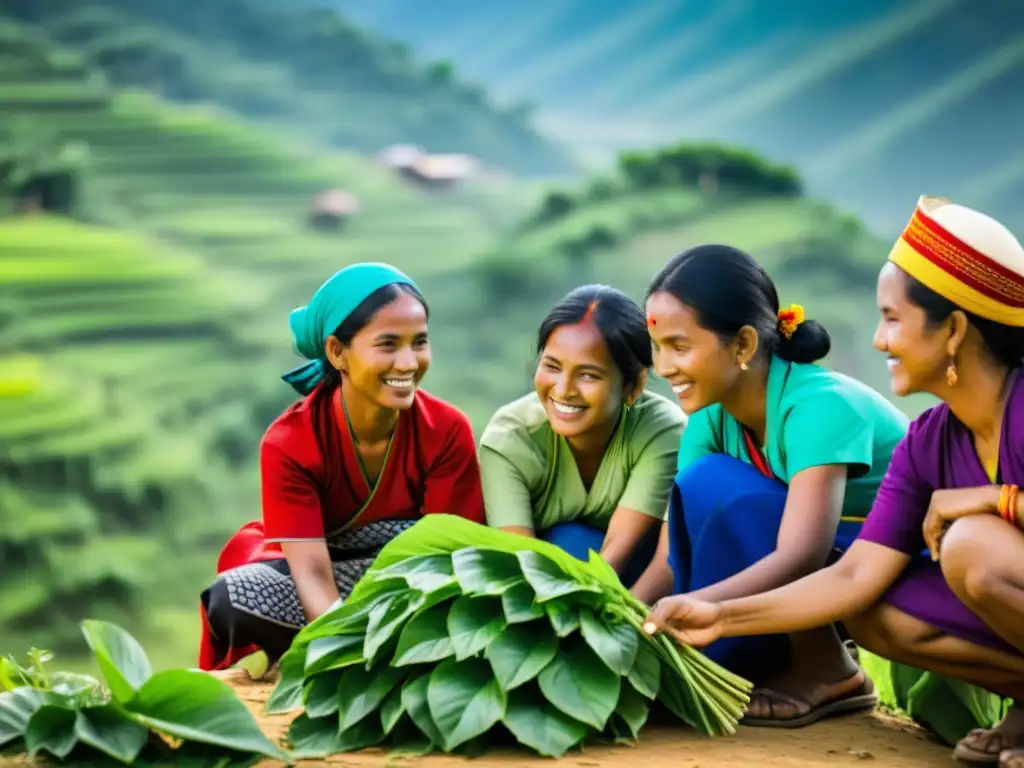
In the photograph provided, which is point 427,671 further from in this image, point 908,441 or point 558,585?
point 908,441

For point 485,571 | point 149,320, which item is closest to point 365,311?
point 485,571

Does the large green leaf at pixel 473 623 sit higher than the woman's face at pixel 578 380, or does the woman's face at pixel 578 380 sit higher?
the woman's face at pixel 578 380

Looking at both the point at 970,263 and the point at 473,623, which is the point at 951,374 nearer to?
the point at 970,263

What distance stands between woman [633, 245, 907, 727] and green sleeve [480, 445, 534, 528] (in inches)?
18.5

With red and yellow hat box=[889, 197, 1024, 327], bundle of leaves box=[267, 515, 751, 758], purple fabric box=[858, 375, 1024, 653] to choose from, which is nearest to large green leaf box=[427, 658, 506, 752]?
bundle of leaves box=[267, 515, 751, 758]

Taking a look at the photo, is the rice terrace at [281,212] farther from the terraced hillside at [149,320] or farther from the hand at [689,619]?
the hand at [689,619]

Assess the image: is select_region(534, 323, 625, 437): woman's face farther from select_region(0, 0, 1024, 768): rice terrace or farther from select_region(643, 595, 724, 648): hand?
select_region(0, 0, 1024, 768): rice terrace

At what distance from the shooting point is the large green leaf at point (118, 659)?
2.91 meters

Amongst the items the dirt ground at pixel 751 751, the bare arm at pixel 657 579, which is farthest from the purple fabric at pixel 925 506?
the bare arm at pixel 657 579

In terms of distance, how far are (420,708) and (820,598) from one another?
87cm

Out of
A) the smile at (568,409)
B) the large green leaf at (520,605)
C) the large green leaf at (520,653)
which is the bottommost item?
the large green leaf at (520,653)

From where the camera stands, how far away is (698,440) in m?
3.66

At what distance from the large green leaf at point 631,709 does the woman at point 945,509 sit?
0.59 ft

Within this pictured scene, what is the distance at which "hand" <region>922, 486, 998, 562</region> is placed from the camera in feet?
9.52
